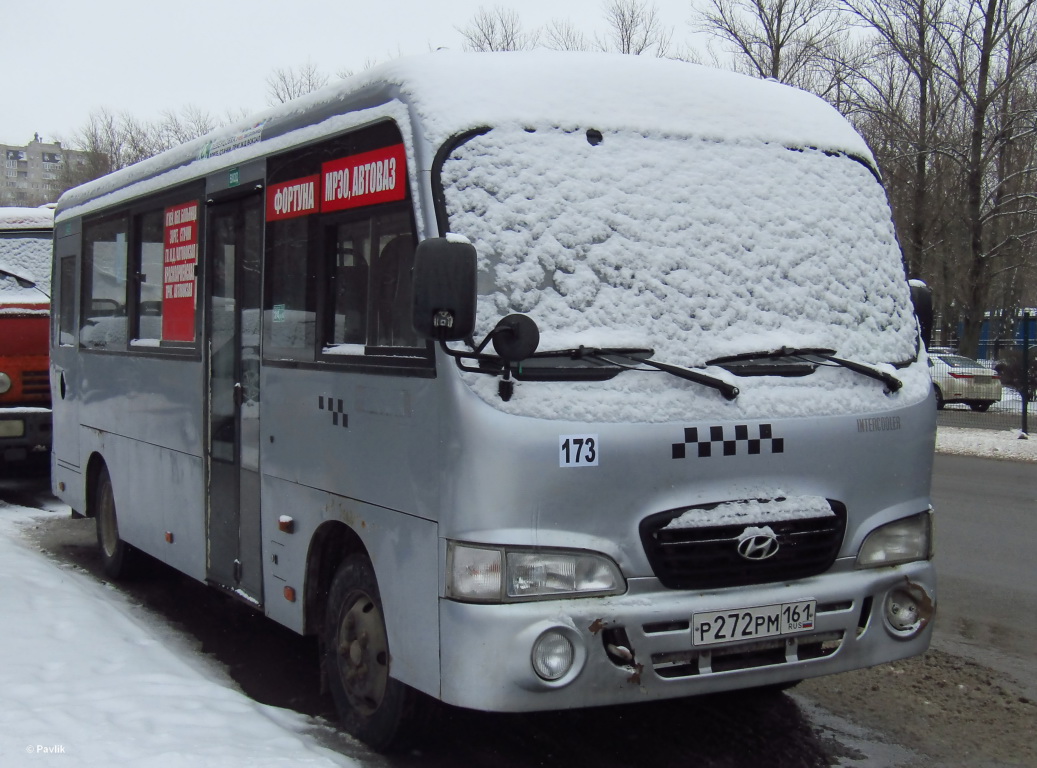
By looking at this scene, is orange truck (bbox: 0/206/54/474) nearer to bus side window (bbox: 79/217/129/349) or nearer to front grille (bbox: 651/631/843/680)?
bus side window (bbox: 79/217/129/349)

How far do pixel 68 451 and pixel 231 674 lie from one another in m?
3.98

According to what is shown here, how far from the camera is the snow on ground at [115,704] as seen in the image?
A: 165 inches

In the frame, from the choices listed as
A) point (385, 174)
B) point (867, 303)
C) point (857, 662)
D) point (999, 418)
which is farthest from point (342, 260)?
point (999, 418)

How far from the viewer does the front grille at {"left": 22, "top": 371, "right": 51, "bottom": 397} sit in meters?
12.4

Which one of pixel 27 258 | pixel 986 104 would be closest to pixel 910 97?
pixel 986 104

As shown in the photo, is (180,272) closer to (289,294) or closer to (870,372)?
(289,294)

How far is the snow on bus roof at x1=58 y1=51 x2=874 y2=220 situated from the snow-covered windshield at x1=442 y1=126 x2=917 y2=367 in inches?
2.7

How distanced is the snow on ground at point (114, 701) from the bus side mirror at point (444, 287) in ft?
5.12

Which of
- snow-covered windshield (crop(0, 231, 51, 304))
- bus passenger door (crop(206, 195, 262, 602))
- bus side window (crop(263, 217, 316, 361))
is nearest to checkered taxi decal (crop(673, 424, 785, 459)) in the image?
bus side window (crop(263, 217, 316, 361))

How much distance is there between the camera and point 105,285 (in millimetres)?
8633

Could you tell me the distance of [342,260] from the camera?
Result: 5.11 metres

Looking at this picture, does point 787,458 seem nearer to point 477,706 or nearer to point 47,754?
point 477,706

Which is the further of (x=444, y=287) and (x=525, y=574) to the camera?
(x=525, y=574)

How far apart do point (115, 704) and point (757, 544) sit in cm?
257
